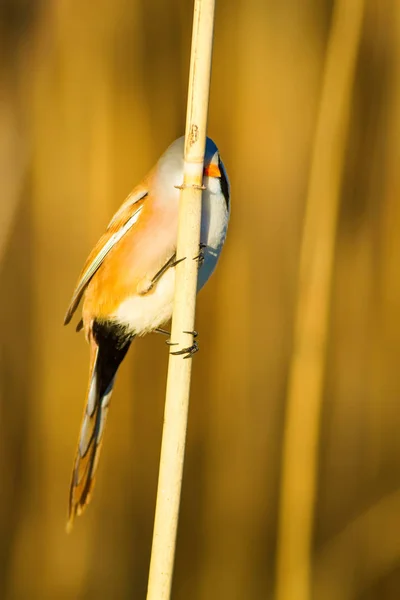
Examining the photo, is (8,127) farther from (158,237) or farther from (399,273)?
(399,273)

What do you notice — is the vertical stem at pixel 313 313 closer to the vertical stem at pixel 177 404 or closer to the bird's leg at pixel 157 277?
the bird's leg at pixel 157 277

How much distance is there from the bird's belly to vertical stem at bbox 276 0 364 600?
0.44m

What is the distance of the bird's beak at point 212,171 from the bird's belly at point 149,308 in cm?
17

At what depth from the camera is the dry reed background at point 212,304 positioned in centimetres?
151

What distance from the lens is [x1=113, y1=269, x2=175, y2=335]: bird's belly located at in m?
1.09

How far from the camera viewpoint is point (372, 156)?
1.62m

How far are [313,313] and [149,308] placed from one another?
0.47m

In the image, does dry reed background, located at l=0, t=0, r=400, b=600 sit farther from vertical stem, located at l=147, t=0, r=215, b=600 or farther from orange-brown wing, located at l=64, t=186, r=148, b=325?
vertical stem, located at l=147, t=0, r=215, b=600

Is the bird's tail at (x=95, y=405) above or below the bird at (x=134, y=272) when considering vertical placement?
below

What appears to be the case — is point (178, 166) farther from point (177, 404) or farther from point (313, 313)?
point (313, 313)

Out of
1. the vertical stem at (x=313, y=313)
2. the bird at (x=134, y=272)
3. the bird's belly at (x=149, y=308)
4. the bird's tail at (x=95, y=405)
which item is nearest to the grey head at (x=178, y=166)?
the bird at (x=134, y=272)

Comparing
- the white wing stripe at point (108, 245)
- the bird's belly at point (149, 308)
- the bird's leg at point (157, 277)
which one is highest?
the white wing stripe at point (108, 245)

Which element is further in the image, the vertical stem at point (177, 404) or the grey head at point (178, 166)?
the grey head at point (178, 166)

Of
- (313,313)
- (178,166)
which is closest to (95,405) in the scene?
(178,166)
